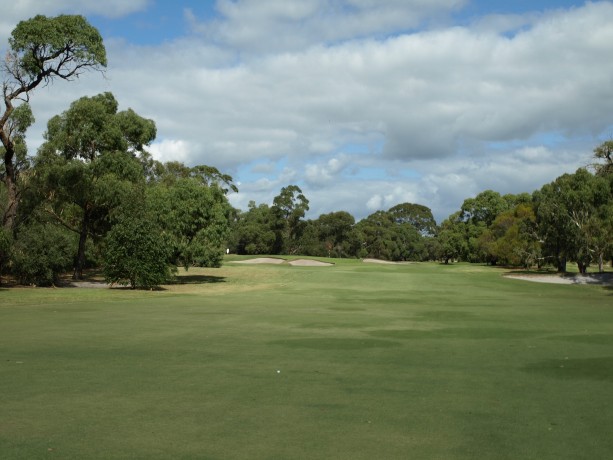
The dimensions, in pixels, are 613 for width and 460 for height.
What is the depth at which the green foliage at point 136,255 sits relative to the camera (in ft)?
116

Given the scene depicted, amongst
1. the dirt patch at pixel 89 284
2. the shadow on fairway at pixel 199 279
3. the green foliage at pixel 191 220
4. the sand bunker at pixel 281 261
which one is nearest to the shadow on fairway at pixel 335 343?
the dirt patch at pixel 89 284

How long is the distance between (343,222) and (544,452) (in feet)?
371

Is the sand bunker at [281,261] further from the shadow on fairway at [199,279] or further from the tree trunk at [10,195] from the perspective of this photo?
the tree trunk at [10,195]

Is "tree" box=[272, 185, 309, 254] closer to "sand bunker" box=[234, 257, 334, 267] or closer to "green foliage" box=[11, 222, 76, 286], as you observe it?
"sand bunker" box=[234, 257, 334, 267]

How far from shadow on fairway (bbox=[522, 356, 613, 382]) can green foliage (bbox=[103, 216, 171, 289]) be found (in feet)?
90.4

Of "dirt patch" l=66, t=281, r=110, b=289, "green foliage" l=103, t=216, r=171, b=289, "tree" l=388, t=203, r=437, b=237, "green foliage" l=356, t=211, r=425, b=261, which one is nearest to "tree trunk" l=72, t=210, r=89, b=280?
"dirt patch" l=66, t=281, r=110, b=289

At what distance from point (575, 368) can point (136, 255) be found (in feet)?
94.5

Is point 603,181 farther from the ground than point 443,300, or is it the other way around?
point 603,181

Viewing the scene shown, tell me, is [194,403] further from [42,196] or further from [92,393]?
[42,196]

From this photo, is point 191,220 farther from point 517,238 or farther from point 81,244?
point 517,238

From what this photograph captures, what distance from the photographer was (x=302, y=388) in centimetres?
913

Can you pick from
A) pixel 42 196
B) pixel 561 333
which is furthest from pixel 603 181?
pixel 42 196

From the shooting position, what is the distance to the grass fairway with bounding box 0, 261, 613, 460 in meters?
6.46

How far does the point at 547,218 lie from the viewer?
52312mm
